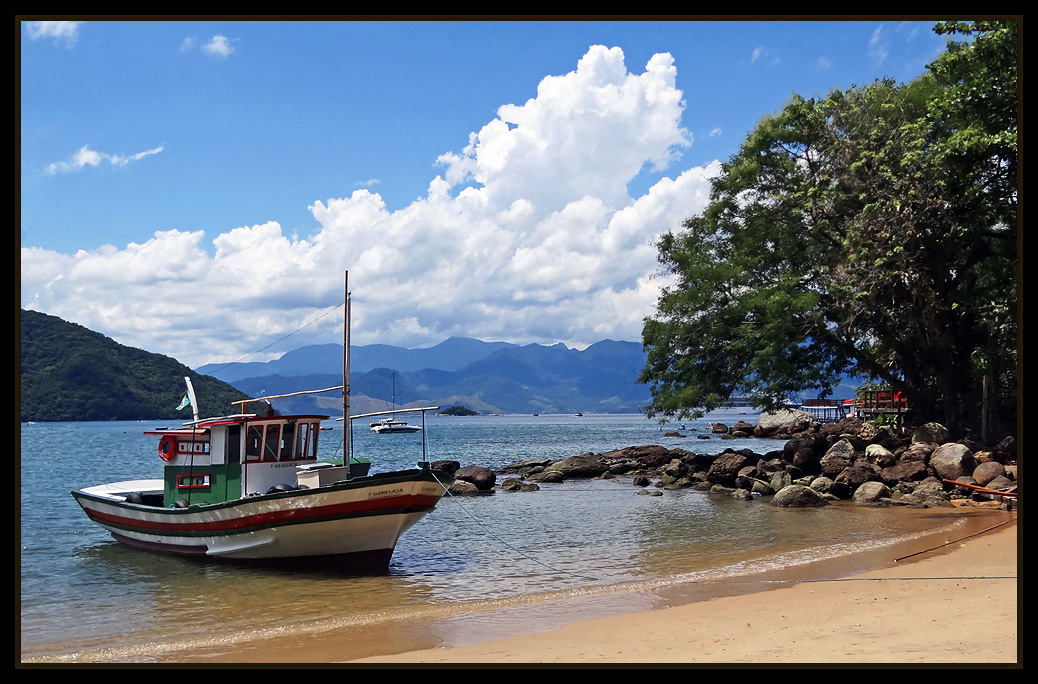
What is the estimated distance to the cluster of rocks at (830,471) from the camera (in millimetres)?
25219

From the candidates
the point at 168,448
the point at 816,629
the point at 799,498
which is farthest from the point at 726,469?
the point at 816,629

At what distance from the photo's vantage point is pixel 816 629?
33.0ft

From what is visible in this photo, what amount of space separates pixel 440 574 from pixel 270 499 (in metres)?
A: 4.02

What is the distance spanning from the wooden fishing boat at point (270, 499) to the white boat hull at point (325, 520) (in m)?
0.02

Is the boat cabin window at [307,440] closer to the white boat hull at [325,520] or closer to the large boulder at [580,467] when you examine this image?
the white boat hull at [325,520]

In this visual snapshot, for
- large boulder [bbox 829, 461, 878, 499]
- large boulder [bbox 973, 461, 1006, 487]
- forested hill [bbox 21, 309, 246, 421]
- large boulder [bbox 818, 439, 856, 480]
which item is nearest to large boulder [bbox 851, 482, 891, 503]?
large boulder [bbox 829, 461, 878, 499]

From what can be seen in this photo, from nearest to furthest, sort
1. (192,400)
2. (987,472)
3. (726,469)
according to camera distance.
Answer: (192,400), (987,472), (726,469)

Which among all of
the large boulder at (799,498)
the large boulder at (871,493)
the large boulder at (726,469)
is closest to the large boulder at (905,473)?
the large boulder at (871,493)

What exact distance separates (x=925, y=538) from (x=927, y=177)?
506 inches

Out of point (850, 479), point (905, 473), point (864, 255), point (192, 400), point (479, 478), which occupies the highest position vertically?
point (864, 255)

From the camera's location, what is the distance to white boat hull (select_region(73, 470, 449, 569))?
54.6 ft

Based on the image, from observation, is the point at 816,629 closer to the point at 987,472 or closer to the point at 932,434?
the point at 987,472

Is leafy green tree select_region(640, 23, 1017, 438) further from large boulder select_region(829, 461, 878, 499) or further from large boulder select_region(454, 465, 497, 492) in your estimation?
large boulder select_region(454, 465, 497, 492)
